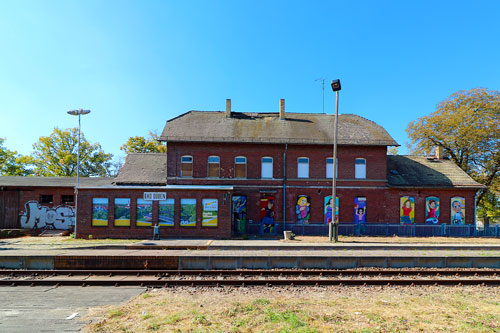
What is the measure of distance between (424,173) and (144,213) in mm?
23816

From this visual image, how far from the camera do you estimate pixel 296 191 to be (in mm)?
23781

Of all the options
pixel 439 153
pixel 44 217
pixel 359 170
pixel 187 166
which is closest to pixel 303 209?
pixel 359 170

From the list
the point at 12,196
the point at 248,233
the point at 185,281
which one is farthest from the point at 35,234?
the point at 185,281

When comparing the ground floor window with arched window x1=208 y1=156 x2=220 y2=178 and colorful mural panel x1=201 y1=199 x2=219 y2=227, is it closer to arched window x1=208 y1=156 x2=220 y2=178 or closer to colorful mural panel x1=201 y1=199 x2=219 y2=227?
colorful mural panel x1=201 y1=199 x2=219 y2=227

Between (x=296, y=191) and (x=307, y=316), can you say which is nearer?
(x=307, y=316)

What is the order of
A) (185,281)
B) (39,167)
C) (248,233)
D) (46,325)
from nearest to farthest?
1. (46,325)
2. (185,281)
3. (248,233)
4. (39,167)

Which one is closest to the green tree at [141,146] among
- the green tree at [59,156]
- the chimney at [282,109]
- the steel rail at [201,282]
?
the green tree at [59,156]

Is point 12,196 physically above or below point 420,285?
above

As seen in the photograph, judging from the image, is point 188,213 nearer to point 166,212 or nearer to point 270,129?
point 166,212

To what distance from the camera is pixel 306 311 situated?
7.17m

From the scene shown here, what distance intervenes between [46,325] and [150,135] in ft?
137

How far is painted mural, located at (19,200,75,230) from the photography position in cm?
2448

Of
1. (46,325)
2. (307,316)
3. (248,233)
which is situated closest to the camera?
(46,325)

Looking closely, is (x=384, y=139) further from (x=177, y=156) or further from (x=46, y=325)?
(x=46, y=325)
